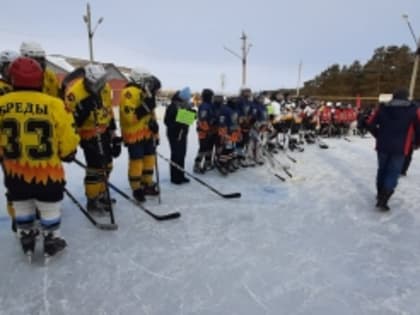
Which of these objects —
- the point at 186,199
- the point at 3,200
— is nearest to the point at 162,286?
the point at 186,199

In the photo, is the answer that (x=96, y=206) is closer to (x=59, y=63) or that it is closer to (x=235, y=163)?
(x=235, y=163)

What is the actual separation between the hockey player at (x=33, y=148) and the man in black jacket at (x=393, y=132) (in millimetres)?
3096

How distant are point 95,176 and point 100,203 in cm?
32

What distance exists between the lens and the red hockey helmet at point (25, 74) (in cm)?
220

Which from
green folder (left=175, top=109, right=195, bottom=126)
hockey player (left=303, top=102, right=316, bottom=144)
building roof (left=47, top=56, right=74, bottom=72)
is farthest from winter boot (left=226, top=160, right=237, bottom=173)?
building roof (left=47, top=56, right=74, bottom=72)

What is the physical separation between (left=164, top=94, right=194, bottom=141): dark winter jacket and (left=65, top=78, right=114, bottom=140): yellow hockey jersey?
1.41 meters

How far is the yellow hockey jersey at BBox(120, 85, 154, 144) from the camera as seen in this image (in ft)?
11.8

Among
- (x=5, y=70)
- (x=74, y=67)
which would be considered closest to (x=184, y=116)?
(x=5, y=70)

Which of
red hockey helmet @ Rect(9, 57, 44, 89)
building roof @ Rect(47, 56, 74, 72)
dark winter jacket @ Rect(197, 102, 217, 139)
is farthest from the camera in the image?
building roof @ Rect(47, 56, 74, 72)

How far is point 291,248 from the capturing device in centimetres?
289

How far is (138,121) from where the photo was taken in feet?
12.2

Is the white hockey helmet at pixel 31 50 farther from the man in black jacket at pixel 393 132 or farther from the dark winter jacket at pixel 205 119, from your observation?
the man in black jacket at pixel 393 132

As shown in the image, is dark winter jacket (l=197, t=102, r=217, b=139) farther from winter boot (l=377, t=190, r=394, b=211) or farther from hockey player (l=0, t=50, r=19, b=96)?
hockey player (l=0, t=50, r=19, b=96)

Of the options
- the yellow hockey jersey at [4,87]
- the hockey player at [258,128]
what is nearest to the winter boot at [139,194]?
the yellow hockey jersey at [4,87]
